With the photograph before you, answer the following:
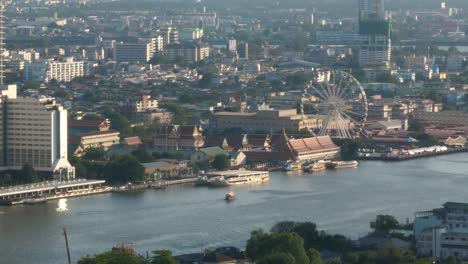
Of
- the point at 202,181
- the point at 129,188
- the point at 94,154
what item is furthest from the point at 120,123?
the point at 129,188

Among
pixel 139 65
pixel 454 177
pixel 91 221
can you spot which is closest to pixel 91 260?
pixel 91 221

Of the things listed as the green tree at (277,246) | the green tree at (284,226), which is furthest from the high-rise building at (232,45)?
the green tree at (277,246)

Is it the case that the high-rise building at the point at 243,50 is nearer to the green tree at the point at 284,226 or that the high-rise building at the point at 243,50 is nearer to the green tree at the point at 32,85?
the green tree at the point at 32,85

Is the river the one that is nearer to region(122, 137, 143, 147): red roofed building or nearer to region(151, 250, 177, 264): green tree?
region(151, 250, 177, 264): green tree

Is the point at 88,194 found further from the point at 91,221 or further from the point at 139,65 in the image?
the point at 139,65

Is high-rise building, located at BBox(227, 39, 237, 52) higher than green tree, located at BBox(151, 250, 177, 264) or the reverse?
the reverse

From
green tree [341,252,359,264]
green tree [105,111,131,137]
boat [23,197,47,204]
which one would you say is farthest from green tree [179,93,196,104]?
green tree [341,252,359,264]

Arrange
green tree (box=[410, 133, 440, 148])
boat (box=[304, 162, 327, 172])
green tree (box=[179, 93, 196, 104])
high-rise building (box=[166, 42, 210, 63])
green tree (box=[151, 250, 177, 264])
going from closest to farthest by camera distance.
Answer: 1. green tree (box=[151, 250, 177, 264])
2. boat (box=[304, 162, 327, 172])
3. green tree (box=[410, 133, 440, 148])
4. green tree (box=[179, 93, 196, 104])
5. high-rise building (box=[166, 42, 210, 63])
